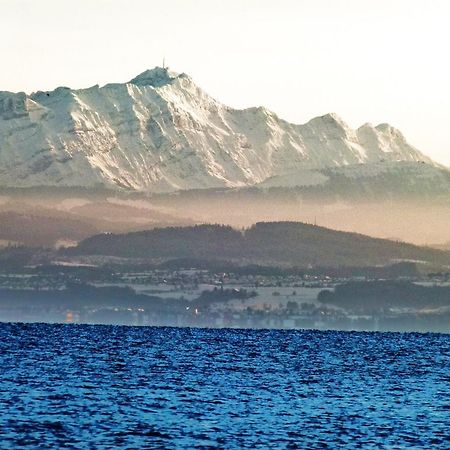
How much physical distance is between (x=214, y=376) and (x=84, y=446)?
8594 centimetres

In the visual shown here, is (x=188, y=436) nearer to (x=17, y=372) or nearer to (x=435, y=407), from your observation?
(x=435, y=407)

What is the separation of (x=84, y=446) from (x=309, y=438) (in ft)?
71.8

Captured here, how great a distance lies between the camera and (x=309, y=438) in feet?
384

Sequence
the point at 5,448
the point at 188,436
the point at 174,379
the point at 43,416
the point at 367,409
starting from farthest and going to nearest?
the point at 174,379 < the point at 367,409 < the point at 43,416 < the point at 188,436 < the point at 5,448

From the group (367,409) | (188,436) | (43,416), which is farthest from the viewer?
(367,409)

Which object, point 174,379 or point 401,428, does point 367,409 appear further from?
point 174,379

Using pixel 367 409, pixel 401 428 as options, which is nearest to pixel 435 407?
pixel 367 409

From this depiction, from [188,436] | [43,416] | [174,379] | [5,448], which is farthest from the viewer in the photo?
[174,379]

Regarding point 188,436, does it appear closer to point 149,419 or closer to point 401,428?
point 149,419

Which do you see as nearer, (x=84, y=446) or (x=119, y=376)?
(x=84, y=446)

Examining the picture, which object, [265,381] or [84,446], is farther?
[265,381]

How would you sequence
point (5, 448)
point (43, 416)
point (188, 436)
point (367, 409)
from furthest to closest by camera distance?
point (367, 409) < point (43, 416) < point (188, 436) < point (5, 448)

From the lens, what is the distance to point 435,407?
150m

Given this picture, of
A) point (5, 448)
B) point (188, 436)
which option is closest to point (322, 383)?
point (188, 436)
